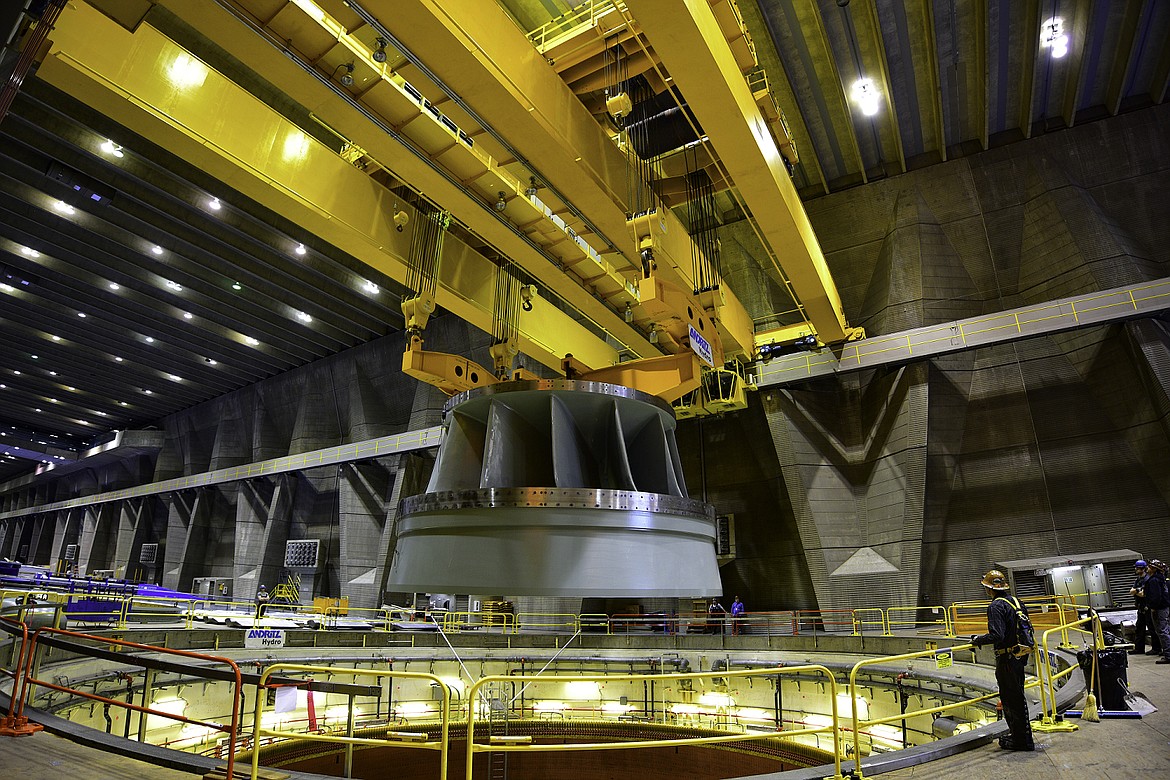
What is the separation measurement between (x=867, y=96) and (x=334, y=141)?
14.3 metres

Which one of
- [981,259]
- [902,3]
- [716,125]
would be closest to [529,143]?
[716,125]

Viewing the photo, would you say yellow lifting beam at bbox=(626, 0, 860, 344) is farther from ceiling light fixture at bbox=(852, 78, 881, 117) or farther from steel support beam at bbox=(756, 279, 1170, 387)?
ceiling light fixture at bbox=(852, 78, 881, 117)

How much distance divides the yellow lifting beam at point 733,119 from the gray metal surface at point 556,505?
16.2 ft

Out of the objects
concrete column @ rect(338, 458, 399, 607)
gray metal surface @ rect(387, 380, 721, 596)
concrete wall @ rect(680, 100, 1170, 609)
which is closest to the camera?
gray metal surface @ rect(387, 380, 721, 596)

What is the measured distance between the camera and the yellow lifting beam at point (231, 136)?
8.62 metres

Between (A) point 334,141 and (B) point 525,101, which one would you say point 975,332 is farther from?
(A) point 334,141

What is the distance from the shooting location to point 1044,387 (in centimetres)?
1686

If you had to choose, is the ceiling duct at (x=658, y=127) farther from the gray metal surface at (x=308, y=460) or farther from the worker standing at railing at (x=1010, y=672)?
the gray metal surface at (x=308, y=460)

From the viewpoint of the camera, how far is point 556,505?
633cm

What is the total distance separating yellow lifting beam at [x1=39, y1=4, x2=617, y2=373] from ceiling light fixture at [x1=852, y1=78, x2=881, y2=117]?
10.7m

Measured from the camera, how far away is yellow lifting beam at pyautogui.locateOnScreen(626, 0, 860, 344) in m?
8.34

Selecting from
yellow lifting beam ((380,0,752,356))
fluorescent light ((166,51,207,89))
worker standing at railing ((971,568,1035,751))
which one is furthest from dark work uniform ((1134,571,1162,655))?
fluorescent light ((166,51,207,89))

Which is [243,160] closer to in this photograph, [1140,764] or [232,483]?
[1140,764]

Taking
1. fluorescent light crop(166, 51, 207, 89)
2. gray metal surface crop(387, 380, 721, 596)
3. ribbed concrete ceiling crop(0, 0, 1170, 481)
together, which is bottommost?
gray metal surface crop(387, 380, 721, 596)
